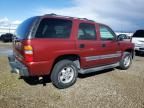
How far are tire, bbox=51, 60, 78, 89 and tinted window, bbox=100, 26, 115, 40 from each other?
65.0 inches

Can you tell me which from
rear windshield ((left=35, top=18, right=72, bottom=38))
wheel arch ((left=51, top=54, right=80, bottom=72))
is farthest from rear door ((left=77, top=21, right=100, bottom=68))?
rear windshield ((left=35, top=18, right=72, bottom=38))

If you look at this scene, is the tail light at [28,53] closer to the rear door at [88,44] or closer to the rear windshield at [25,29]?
the rear windshield at [25,29]

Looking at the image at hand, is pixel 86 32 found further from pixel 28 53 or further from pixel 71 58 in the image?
pixel 28 53

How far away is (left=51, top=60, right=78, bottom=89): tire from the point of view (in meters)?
6.18

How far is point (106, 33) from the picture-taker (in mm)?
7777

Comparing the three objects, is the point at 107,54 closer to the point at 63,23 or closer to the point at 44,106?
the point at 63,23

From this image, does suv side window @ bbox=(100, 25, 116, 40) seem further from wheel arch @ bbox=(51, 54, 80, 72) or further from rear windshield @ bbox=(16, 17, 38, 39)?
rear windshield @ bbox=(16, 17, 38, 39)

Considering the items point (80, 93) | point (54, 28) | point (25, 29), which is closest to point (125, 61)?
point (80, 93)

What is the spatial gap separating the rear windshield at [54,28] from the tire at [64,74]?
775 mm

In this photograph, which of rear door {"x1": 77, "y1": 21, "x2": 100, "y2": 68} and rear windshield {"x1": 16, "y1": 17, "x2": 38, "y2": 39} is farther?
rear door {"x1": 77, "y1": 21, "x2": 100, "y2": 68}

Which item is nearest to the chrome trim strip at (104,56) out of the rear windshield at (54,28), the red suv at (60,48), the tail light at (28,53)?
the red suv at (60,48)

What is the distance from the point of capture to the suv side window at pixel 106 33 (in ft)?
24.7

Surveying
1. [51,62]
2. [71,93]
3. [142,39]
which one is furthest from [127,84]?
[142,39]

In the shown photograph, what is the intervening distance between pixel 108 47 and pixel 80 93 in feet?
7.89
